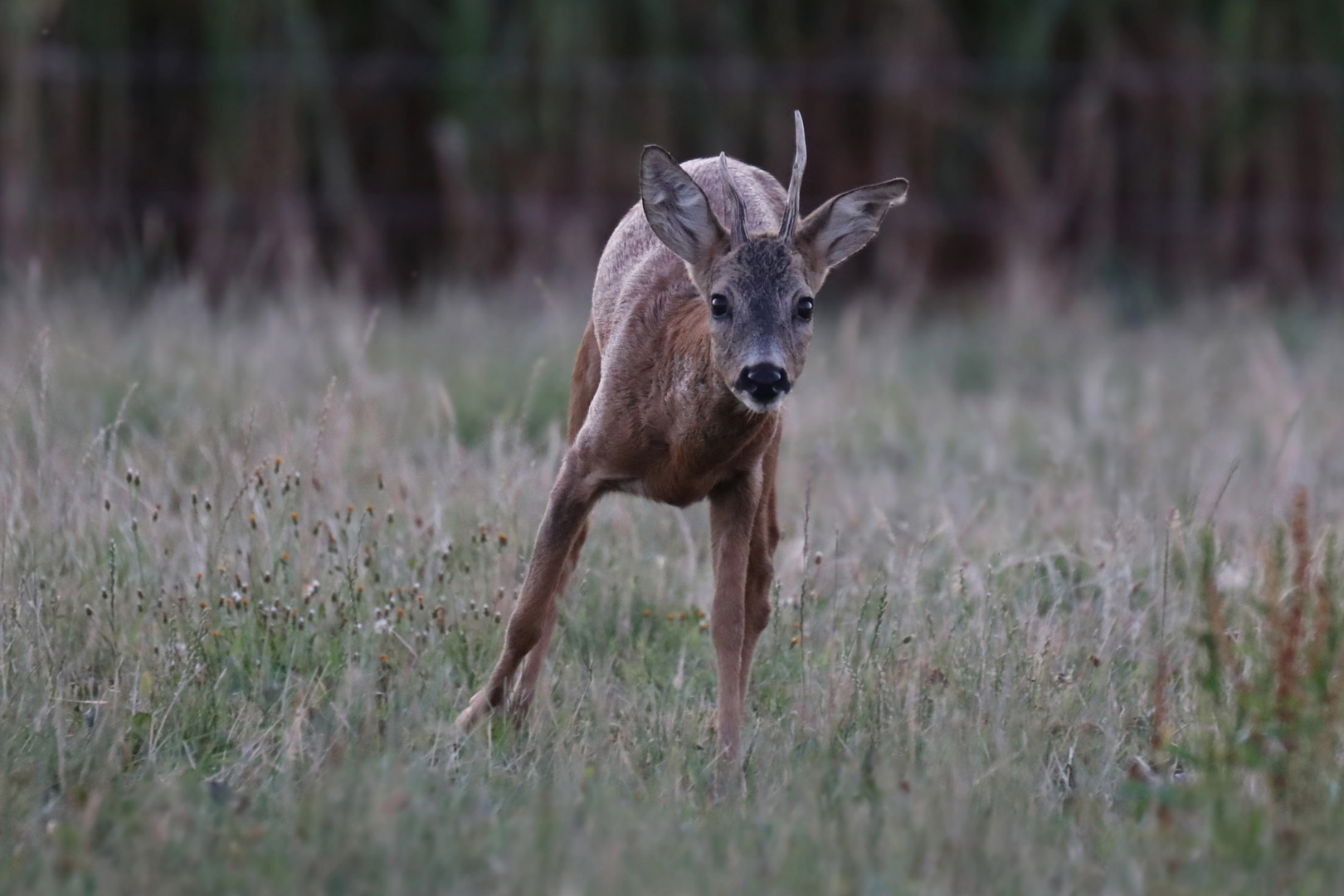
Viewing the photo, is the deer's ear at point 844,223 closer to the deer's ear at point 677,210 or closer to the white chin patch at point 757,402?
the deer's ear at point 677,210

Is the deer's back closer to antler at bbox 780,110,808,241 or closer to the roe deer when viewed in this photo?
the roe deer

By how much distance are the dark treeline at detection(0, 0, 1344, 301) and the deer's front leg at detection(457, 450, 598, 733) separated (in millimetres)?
8011

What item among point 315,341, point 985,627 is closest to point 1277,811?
point 985,627

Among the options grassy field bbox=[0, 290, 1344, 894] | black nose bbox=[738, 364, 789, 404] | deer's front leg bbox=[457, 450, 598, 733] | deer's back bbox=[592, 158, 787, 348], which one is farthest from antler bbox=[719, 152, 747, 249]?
grassy field bbox=[0, 290, 1344, 894]

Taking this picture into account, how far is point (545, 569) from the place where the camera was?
5.23 metres

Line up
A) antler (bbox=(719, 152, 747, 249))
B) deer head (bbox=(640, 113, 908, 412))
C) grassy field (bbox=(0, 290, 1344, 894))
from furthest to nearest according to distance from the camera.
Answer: antler (bbox=(719, 152, 747, 249)) → deer head (bbox=(640, 113, 908, 412)) → grassy field (bbox=(0, 290, 1344, 894))

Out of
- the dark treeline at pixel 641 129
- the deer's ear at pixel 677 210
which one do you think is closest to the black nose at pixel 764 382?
the deer's ear at pixel 677 210

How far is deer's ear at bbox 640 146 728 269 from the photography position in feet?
16.7

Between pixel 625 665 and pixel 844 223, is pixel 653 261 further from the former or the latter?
pixel 625 665

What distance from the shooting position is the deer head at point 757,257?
4777 millimetres

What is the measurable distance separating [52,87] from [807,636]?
9419mm

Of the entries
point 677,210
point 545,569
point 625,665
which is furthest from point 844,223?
point 625,665

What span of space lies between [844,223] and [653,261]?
67 centimetres

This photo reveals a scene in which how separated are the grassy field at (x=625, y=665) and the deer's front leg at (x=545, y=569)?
0.17 m
